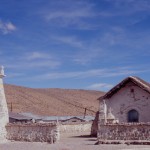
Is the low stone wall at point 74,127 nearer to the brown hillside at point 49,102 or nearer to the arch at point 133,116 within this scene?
the arch at point 133,116

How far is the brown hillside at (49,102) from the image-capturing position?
8450cm

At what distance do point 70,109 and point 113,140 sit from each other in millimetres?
72263

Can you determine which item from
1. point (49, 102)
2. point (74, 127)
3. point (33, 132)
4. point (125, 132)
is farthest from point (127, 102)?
point (49, 102)

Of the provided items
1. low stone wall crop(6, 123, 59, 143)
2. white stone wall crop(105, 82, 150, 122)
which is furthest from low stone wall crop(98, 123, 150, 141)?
white stone wall crop(105, 82, 150, 122)

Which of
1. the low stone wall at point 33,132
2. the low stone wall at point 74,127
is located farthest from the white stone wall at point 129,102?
the low stone wall at point 74,127

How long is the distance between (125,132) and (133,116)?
6.80 metres

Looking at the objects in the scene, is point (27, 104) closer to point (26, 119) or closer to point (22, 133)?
point (26, 119)

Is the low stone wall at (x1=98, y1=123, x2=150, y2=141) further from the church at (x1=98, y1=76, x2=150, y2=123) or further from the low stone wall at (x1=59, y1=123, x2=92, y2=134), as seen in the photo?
the low stone wall at (x1=59, y1=123, x2=92, y2=134)

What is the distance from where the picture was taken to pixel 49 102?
99438mm

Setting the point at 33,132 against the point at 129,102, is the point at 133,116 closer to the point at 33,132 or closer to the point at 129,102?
the point at 129,102

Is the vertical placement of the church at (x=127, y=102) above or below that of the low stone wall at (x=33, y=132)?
above

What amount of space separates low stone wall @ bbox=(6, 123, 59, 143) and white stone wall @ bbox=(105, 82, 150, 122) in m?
7.38

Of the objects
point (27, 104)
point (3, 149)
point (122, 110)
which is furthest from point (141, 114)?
point (27, 104)

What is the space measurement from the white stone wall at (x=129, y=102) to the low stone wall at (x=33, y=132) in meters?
7.38
